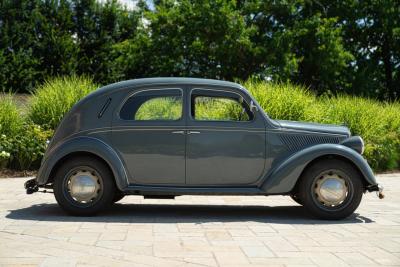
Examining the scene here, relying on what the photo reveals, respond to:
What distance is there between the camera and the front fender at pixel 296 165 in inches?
284

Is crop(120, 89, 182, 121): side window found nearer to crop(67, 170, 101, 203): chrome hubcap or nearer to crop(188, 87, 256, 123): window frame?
crop(188, 87, 256, 123): window frame

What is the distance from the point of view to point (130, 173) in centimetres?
728

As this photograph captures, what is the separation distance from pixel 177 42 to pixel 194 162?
22.2m

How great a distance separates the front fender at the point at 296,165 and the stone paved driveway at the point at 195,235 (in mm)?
431

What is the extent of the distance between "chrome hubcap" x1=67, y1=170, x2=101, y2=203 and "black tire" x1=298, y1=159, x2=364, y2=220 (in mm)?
2566

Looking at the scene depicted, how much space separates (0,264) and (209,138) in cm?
324

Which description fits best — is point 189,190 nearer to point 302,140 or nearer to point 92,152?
point 92,152

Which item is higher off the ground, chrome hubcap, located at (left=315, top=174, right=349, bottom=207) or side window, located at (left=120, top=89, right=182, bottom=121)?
side window, located at (left=120, top=89, right=182, bottom=121)

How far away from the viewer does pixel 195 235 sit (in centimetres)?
618

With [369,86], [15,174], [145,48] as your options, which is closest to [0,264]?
[15,174]

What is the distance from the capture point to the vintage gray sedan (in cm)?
722

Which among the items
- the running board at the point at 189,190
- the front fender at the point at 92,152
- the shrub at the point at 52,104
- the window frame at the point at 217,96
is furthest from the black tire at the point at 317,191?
the shrub at the point at 52,104

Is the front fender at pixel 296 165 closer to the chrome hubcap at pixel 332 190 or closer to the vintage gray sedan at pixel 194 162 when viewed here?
the vintage gray sedan at pixel 194 162

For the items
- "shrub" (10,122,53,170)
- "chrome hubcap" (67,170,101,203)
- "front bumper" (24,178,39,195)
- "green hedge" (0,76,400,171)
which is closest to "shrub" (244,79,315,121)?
"green hedge" (0,76,400,171)
